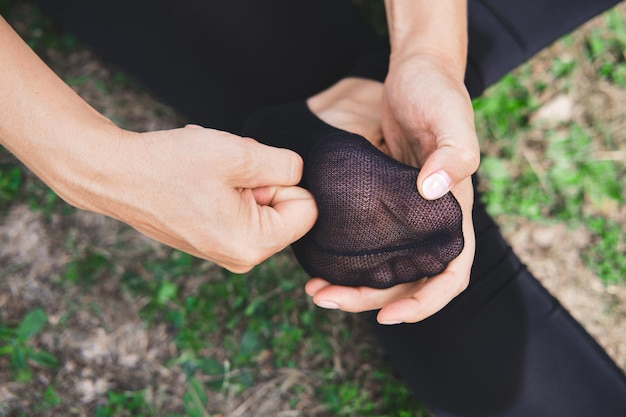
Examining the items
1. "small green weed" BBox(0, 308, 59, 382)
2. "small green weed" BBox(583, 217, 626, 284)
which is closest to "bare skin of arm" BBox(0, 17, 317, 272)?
"small green weed" BBox(0, 308, 59, 382)

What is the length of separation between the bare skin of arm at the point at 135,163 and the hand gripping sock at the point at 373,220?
0.15 m

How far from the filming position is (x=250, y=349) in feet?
5.68

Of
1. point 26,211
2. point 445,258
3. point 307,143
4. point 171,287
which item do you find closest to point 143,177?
point 307,143

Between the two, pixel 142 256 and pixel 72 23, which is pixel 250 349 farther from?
pixel 72 23

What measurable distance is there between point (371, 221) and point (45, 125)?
2.16 feet

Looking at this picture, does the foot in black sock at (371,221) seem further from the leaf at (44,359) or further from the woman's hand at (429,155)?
the leaf at (44,359)

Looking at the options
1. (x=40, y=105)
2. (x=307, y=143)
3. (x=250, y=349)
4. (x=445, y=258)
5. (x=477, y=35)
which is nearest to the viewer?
(x=40, y=105)

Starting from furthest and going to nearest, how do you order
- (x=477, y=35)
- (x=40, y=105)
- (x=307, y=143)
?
(x=477, y=35)
(x=307, y=143)
(x=40, y=105)

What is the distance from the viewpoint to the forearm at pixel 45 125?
1.07m

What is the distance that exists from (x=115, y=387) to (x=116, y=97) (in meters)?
0.97

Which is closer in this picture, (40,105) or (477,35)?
(40,105)

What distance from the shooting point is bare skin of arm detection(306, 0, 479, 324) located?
116 centimetres

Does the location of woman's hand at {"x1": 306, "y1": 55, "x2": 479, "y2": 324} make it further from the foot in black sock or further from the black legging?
the black legging

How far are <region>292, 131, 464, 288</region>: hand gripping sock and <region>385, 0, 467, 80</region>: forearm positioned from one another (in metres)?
0.33
